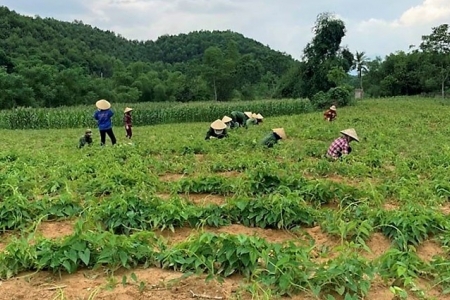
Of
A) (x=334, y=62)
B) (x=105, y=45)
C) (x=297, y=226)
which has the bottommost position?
(x=297, y=226)

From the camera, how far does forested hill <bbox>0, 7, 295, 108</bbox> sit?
3747 cm

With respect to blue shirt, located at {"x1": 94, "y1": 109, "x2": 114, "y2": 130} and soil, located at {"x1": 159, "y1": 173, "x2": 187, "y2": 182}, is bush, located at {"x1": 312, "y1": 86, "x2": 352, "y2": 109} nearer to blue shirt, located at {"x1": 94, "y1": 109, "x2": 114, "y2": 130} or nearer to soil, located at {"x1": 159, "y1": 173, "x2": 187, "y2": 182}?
blue shirt, located at {"x1": 94, "y1": 109, "x2": 114, "y2": 130}

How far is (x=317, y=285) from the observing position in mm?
2881

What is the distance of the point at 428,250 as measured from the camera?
12.4 ft

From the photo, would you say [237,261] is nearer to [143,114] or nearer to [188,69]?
[143,114]

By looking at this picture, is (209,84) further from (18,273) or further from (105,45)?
(18,273)

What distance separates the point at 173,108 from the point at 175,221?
21.1m

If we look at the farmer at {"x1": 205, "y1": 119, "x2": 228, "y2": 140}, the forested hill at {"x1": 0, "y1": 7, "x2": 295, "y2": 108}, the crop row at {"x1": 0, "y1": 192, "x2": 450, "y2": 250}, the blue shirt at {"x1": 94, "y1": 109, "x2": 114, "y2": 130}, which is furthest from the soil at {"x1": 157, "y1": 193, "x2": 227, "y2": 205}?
the forested hill at {"x1": 0, "y1": 7, "x2": 295, "y2": 108}

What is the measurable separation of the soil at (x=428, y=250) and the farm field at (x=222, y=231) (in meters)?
0.02

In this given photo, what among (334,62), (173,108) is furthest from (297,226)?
(334,62)

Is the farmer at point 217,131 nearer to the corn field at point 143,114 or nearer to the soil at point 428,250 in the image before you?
the soil at point 428,250

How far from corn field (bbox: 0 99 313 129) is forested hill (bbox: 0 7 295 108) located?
483 inches

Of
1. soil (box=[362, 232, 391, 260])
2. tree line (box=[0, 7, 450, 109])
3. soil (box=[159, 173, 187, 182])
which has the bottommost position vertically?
soil (box=[362, 232, 391, 260])

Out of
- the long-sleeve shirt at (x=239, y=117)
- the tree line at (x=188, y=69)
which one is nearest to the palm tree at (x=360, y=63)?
the tree line at (x=188, y=69)
